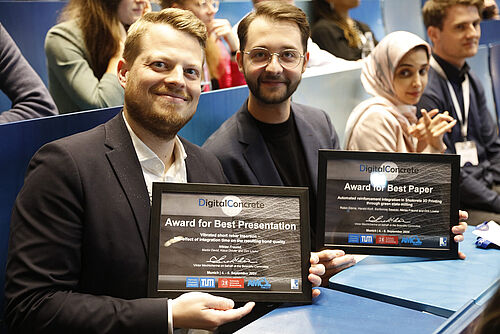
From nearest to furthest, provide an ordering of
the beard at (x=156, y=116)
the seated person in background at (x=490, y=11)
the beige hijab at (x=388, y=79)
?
1. the beard at (x=156, y=116)
2. the beige hijab at (x=388, y=79)
3. the seated person in background at (x=490, y=11)

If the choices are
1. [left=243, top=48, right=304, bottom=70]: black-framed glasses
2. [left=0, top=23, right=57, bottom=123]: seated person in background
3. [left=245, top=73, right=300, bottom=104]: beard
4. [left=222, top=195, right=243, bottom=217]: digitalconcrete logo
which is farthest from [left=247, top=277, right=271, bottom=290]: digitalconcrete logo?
[left=0, top=23, right=57, bottom=123]: seated person in background

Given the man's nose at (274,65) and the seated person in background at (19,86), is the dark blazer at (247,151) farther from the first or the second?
the seated person in background at (19,86)

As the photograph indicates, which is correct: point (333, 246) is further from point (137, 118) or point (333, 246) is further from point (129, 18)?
point (129, 18)

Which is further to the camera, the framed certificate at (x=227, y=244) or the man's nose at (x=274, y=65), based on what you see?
the man's nose at (x=274, y=65)

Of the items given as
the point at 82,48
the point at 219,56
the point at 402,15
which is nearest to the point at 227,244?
the point at 82,48

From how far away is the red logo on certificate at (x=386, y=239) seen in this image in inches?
77.8

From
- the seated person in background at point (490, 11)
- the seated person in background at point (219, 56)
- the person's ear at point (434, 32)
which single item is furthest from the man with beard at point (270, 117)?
the seated person in background at point (490, 11)

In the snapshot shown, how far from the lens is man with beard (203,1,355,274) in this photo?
247 cm

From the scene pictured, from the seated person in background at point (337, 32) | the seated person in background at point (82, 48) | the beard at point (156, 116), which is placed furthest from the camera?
the seated person in background at point (337, 32)

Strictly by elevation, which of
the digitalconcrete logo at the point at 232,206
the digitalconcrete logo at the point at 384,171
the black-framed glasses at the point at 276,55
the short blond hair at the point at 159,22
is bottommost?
the digitalconcrete logo at the point at 232,206

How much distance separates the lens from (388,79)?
3.43 m

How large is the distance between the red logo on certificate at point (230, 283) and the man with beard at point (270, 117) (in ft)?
2.65

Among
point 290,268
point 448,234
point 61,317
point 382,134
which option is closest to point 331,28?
point 382,134

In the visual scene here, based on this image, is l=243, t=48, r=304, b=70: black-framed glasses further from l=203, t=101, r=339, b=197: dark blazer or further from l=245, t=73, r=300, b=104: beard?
l=203, t=101, r=339, b=197: dark blazer
